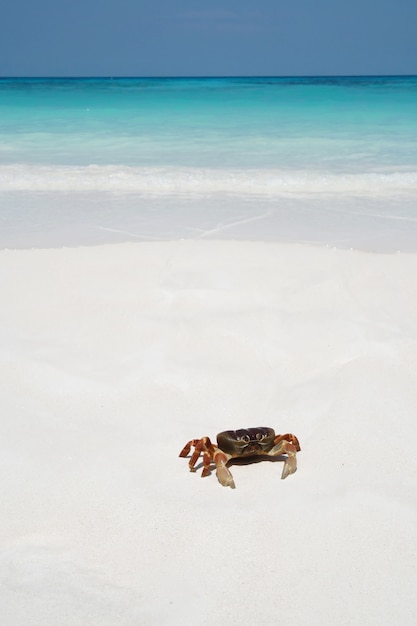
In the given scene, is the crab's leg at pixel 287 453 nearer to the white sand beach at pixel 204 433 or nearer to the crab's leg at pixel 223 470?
the white sand beach at pixel 204 433

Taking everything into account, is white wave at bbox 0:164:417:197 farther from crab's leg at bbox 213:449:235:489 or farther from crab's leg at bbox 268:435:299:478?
crab's leg at bbox 213:449:235:489

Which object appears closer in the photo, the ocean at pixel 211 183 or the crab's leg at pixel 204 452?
the crab's leg at pixel 204 452

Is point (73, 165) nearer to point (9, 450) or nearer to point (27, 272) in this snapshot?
point (27, 272)

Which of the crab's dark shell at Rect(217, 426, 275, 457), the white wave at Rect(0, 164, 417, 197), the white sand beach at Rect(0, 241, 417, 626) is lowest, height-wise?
the white wave at Rect(0, 164, 417, 197)

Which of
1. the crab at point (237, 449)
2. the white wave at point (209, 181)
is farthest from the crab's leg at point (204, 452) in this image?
the white wave at point (209, 181)

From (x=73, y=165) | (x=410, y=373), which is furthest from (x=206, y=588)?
(x=73, y=165)

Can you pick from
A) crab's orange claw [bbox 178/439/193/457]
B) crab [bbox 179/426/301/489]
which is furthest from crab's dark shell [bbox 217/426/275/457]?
crab's orange claw [bbox 178/439/193/457]

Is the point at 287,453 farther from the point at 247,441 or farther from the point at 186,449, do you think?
the point at 186,449
